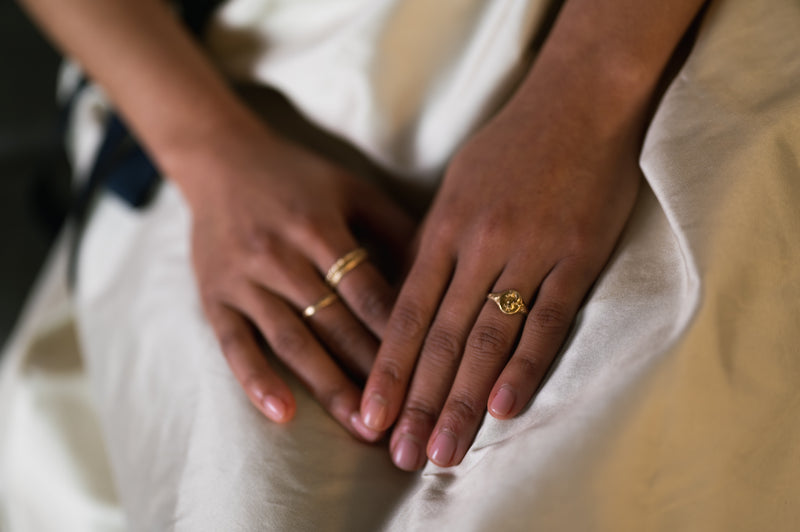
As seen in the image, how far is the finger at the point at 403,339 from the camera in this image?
0.50 meters

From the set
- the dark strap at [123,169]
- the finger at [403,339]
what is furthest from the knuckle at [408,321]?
the dark strap at [123,169]

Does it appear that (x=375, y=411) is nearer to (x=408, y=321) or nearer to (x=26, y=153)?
(x=408, y=321)

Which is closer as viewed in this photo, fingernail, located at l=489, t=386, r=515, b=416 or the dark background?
fingernail, located at l=489, t=386, r=515, b=416

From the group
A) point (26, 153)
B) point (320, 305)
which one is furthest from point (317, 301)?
point (26, 153)

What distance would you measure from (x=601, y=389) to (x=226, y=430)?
29 cm

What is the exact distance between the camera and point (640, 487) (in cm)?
36

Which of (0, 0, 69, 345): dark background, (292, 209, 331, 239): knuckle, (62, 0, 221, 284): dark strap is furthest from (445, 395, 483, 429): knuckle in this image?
(0, 0, 69, 345): dark background

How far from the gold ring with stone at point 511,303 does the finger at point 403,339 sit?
2.2 inches

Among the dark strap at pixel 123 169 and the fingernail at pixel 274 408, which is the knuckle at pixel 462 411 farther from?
the dark strap at pixel 123 169

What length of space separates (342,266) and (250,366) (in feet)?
0.37

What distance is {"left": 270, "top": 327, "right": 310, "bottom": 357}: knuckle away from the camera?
21.7 inches

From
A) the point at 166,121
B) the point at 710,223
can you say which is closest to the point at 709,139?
the point at 710,223

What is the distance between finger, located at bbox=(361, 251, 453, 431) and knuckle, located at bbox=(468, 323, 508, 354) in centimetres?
5

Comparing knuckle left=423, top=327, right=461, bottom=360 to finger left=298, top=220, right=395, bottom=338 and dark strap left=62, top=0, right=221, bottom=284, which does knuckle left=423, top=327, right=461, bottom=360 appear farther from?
dark strap left=62, top=0, right=221, bottom=284
